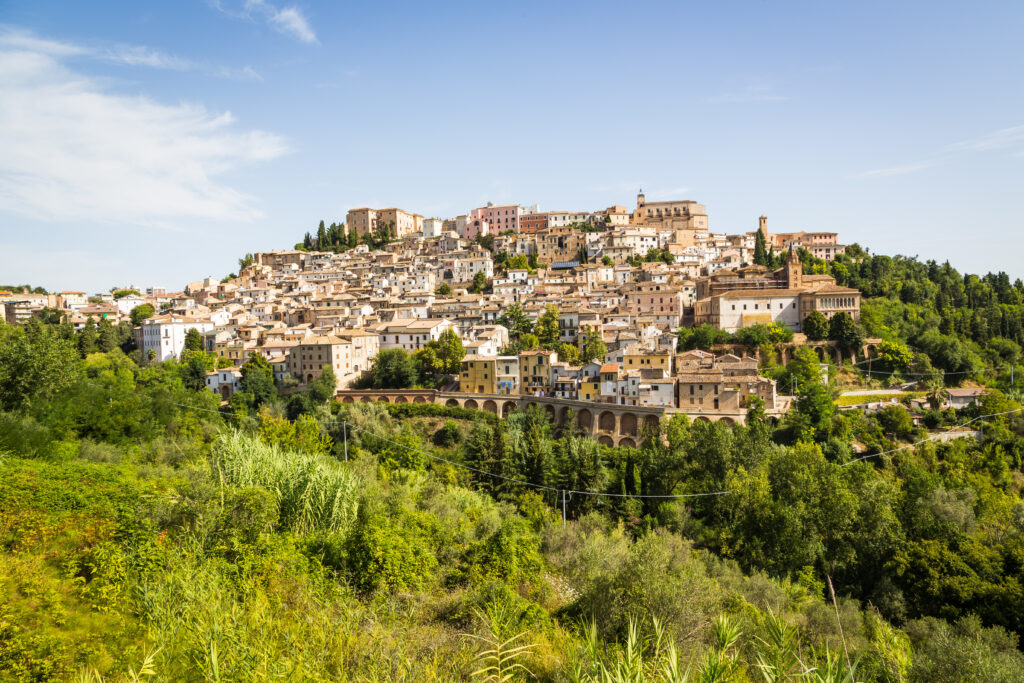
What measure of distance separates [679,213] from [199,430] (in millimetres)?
55431

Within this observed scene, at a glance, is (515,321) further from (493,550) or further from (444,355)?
(493,550)

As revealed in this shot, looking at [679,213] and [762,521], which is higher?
[679,213]

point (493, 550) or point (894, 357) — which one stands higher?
point (894, 357)

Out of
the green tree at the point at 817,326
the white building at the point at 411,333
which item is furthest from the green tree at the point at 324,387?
the green tree at the point at 817,326

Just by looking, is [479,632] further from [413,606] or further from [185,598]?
[185,598]

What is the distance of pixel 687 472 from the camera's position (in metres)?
23.7

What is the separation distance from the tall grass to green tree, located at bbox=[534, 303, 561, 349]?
2598 centimetres

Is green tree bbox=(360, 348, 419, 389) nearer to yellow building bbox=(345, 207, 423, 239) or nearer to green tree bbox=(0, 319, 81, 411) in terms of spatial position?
green tree bbox=(0, 319, 81, 411)

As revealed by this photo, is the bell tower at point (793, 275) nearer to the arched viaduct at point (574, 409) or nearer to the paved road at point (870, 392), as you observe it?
the paved road at point (870, 392)

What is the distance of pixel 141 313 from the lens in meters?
54.6

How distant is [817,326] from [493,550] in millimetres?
33774

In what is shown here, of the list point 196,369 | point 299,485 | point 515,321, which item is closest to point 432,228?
point 515,321

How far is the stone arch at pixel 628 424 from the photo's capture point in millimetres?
29656

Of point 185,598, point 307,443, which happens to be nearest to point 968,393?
point 307,443
